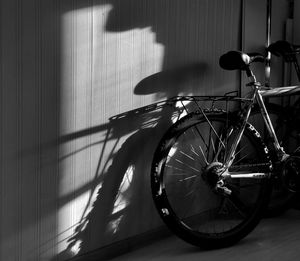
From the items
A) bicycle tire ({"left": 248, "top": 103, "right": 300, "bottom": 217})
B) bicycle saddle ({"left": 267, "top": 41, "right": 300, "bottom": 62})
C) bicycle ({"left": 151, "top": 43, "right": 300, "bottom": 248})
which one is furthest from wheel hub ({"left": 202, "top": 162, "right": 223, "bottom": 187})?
bicycle saddle ({"left": 267, "top": 41, "right": 300, "bottom": 62})

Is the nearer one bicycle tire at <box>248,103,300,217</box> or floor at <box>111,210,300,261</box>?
floor at <box>111,210,300,261</box>

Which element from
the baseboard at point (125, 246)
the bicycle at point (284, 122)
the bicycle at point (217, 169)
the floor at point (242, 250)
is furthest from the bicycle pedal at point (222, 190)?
the bicycle at point (284, 122)

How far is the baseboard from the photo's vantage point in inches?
95.6

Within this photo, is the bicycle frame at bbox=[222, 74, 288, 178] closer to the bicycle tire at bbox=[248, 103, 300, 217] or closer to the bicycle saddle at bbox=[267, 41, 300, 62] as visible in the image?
the bicycle tire at bbox=[248, 103, 300, 217]

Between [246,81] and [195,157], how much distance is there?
613 millimetres

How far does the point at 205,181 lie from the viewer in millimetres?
2682

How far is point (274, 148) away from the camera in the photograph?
2.95m

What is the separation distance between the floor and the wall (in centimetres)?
12

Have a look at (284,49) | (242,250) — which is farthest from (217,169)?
(284,49)

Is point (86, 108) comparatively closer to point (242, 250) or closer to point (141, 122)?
point (141, 122)

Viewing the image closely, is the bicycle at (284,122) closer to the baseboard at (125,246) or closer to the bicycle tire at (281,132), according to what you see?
the bicycle tire at (281,132)

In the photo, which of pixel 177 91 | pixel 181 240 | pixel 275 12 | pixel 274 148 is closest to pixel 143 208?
pixel 181 240

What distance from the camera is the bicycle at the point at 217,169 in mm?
2607

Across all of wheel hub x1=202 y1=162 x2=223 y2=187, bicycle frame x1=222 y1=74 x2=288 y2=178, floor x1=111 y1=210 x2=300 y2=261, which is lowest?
floor x1=111 y1=210 x2=300 y2=261
